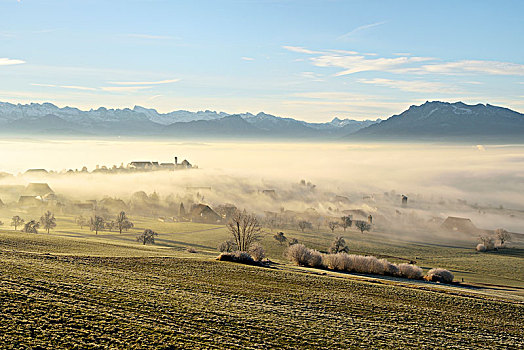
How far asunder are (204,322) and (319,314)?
828 centimetres

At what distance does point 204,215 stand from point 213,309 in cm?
12278

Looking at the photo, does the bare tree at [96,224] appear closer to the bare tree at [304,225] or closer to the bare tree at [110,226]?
the bare tree at [110,226]

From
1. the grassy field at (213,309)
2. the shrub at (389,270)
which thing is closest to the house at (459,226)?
the shrub at (389,270)

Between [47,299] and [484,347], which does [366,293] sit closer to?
[484,347]

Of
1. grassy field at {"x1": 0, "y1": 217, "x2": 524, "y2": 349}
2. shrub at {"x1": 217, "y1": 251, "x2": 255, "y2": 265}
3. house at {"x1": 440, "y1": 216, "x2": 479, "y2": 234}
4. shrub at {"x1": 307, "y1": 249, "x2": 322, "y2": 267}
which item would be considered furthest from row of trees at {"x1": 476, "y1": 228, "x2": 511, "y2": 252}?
shrub at {"x1": 217, "y1": 251, "x2": 255, "y2": 265}

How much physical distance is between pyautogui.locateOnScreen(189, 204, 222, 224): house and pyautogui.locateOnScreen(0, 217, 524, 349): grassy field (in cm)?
9816

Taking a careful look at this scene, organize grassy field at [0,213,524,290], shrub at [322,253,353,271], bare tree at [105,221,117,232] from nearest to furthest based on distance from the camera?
shrub at [322,253,353,271], grassy field at [0,213,524,290], bare tree at [105,221,117,232]

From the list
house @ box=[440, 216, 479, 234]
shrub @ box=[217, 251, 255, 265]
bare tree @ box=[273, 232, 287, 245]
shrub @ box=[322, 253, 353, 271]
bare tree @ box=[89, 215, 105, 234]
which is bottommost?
house @ box=[440, 216, 479, 234]

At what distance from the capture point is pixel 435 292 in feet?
127

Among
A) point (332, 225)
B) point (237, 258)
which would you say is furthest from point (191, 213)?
point (237, 258)

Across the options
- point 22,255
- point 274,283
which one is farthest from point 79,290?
point 274,283

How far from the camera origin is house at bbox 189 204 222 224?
14238 centimetres

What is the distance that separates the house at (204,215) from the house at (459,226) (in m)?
87.1

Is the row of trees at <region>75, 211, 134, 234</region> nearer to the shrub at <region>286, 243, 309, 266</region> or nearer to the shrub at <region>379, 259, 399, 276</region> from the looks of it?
the shrub at <region>286, 243, 309, 266</region>
